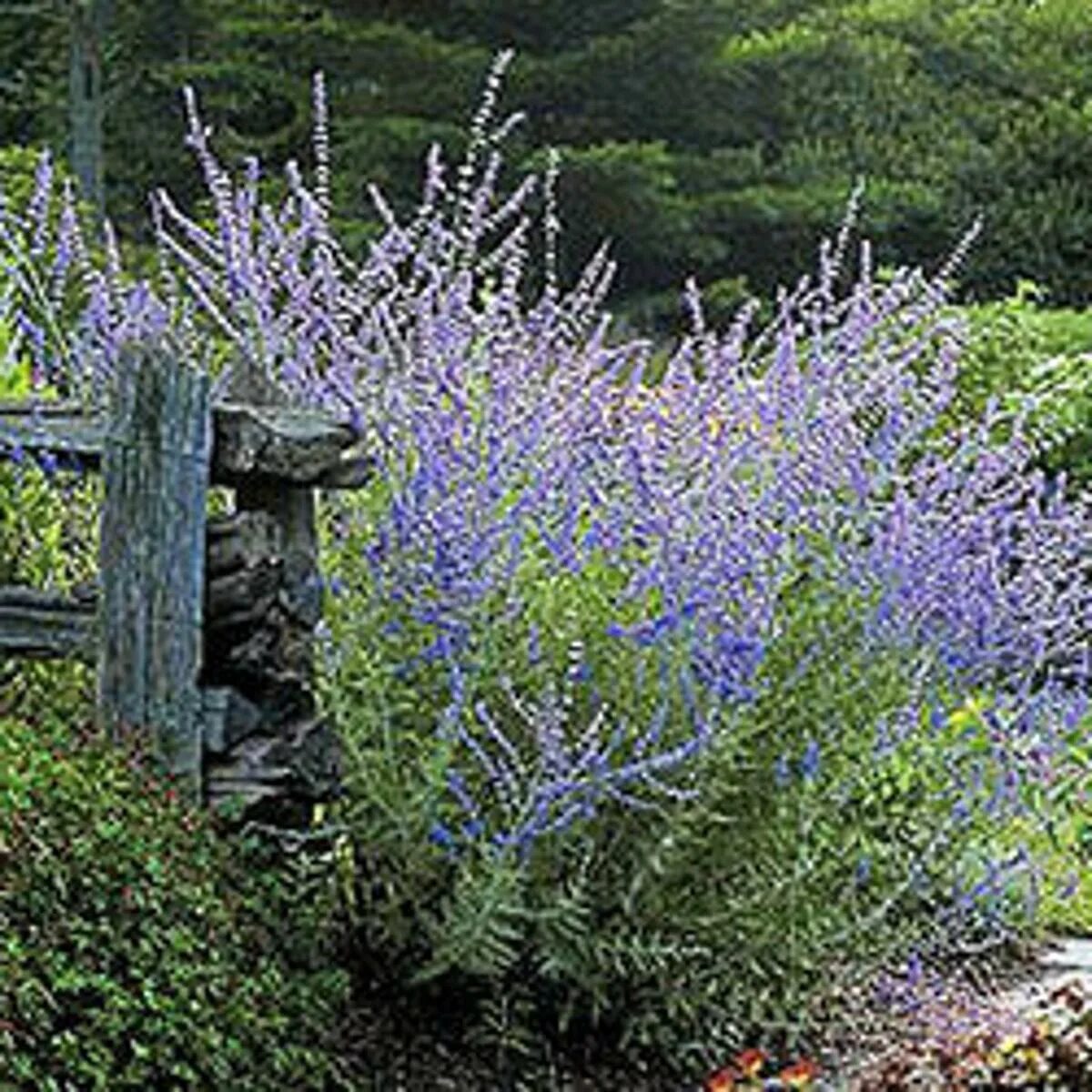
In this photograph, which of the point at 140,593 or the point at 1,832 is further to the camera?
the point at 140,593

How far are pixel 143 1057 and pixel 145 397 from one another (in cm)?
114

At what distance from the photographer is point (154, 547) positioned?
12.7 ft

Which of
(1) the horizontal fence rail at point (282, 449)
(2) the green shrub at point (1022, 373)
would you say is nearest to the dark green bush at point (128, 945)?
(1) the horizontal fence rail at point (282, 449)

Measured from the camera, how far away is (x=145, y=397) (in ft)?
12.6

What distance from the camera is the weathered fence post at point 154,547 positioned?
3.84 m

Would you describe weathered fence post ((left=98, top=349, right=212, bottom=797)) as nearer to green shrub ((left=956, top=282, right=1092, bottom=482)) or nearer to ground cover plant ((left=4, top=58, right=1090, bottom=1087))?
ground cover plant ((left=4, top=58, right=1090, bottom=1087))

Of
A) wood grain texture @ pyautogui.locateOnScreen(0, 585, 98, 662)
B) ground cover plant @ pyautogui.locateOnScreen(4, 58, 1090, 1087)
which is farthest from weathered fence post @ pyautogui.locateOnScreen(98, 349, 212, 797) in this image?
A: ground cover plant @ pyautogui.locateOnScreen(4, 58, 1090, 1087)

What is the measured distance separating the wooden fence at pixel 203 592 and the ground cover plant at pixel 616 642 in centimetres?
11

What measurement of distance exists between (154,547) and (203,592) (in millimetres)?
145

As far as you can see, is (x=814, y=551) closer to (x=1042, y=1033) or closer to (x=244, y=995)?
(x=1042, y=1033)

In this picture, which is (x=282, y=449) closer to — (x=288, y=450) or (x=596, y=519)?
(x=288, y=450)

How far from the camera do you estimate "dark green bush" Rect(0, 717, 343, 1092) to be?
3176 mm

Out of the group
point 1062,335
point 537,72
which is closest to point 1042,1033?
point 1062,335

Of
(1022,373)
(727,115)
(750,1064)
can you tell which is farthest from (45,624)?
(727,115)
